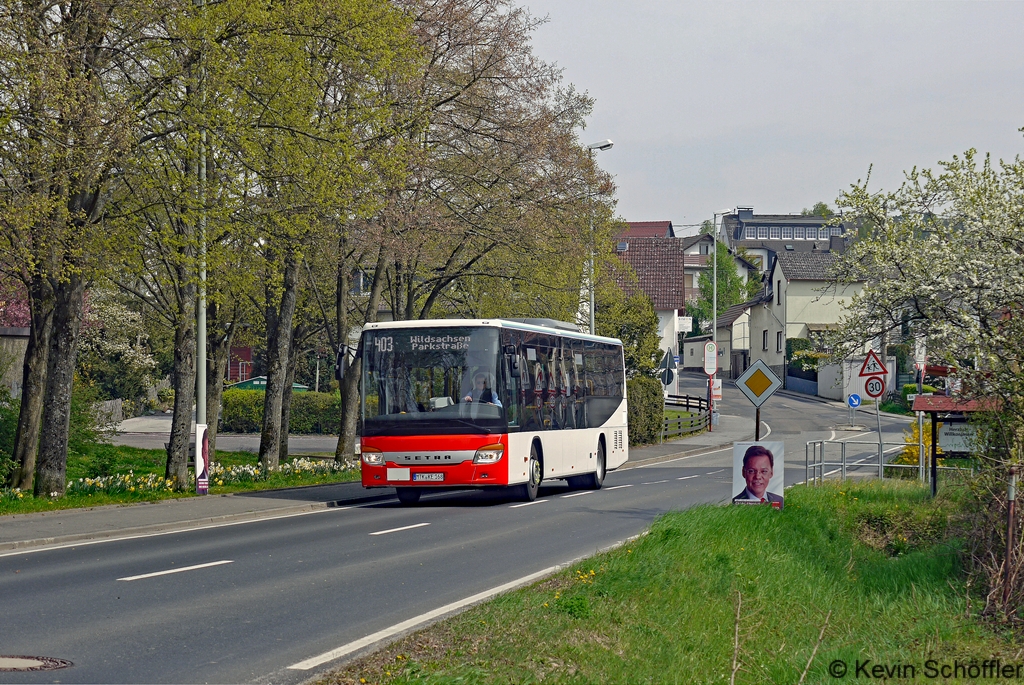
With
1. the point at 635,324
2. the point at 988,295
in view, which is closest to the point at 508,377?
the point at 988,295

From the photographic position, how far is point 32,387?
2022 centimetres

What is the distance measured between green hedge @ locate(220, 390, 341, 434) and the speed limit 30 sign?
28.4m

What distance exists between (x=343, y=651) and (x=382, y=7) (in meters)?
14.4

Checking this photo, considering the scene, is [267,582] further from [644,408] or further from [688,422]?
[688,422]

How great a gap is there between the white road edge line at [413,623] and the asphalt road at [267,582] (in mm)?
89

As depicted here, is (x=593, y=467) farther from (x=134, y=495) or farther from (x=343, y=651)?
(x=343, y=651)

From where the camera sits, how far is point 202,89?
18.8 meters

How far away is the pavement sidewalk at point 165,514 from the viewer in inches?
626

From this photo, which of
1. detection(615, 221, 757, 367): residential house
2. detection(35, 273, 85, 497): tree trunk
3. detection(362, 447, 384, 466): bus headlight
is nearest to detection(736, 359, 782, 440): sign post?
detection(362, 447, 384, 466): bus headlight

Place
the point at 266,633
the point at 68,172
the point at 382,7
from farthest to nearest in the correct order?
the point at 382,7
the point at 68,172
the point at 266,633

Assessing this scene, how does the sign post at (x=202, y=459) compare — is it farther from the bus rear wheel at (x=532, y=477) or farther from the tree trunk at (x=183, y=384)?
the bus rear wheel at (x=532, y=477)

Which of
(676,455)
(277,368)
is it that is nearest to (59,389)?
(277,368)

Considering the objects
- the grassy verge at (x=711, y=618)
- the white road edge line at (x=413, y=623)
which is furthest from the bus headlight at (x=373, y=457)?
the white road edge line at (x=413, y=623)

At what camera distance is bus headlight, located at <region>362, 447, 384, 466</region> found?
828 inches
